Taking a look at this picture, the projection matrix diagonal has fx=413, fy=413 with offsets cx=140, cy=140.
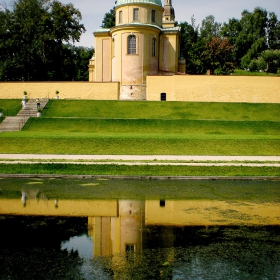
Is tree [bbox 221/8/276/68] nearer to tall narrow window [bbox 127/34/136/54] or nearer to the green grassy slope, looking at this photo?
tall narrow window [bbox 127/34/136/54]

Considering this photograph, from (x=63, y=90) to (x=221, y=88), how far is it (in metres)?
18.2

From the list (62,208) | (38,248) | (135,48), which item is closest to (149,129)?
(135,48)

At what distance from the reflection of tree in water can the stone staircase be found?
79.6ft

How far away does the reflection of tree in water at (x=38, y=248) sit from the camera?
667 centimetres

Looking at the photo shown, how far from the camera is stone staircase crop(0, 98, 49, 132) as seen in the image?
33.2 meters

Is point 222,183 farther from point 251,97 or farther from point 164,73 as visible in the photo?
point 164,73

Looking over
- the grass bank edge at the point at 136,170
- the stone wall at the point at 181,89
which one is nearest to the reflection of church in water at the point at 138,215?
the grass bank edge at the point at 136,170

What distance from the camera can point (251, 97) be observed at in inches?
1847

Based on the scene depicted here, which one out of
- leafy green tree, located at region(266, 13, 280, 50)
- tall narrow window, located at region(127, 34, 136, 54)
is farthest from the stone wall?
leafy green tree, located at region(266, 13, 280, 50)

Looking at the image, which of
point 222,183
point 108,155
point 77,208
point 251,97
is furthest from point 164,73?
point 77,208

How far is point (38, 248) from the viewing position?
7836 millimetres

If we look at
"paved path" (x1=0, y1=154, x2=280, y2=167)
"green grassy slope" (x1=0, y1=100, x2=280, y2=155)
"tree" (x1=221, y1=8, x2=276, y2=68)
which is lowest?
"paved path" (x1=0, y1=154, x2=280, y2=167)

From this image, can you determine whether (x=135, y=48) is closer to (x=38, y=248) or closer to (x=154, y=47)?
(x=154, y=47)

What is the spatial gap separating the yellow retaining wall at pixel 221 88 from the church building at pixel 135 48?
14.8 ft
